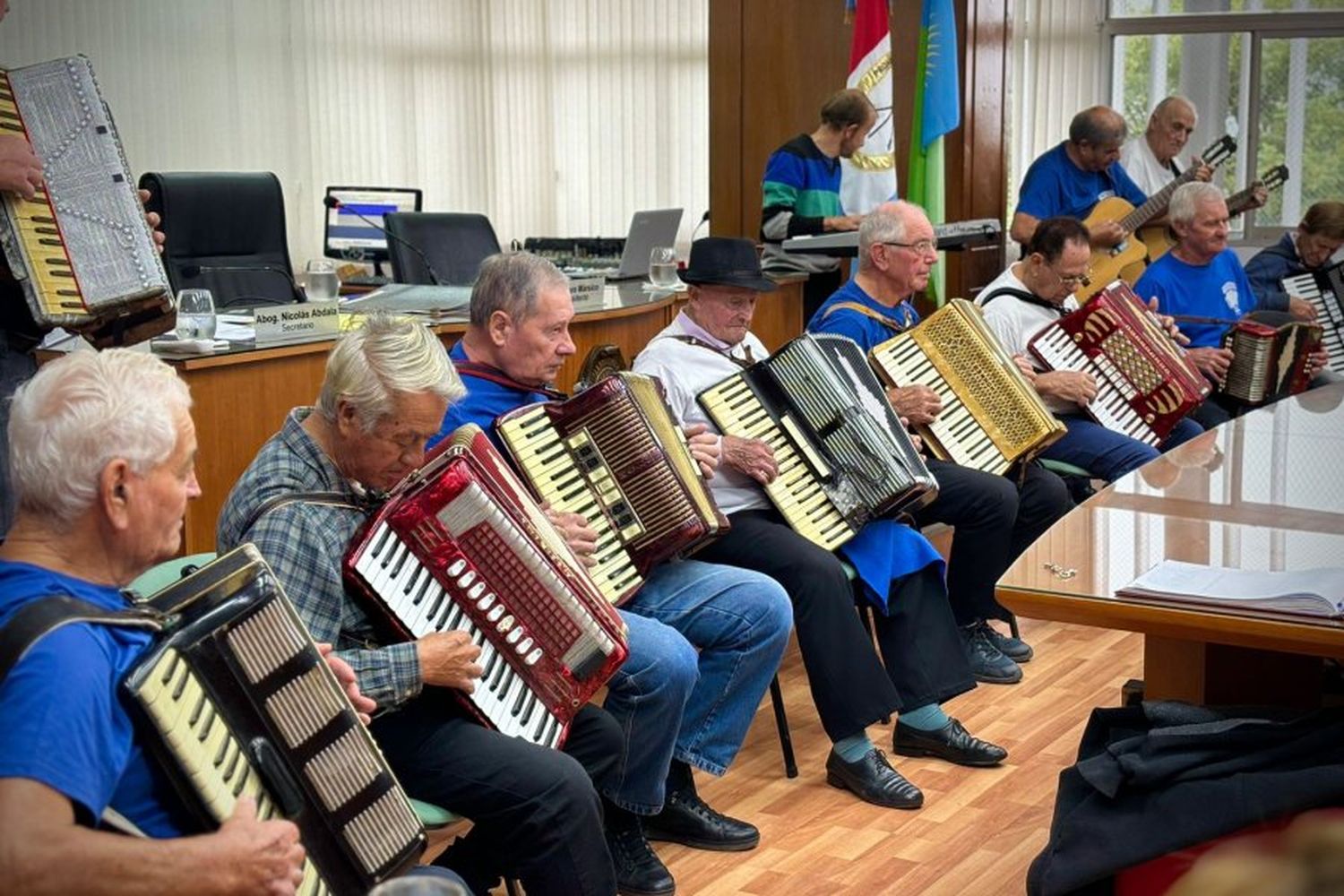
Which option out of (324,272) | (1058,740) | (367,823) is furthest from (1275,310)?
(367,823)

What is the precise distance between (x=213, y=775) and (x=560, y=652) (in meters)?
0.85

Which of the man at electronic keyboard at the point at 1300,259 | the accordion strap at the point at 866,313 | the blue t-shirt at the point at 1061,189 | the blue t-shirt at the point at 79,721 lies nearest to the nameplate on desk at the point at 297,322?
the accordion strap at the point at 866,313

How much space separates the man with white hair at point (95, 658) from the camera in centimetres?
142

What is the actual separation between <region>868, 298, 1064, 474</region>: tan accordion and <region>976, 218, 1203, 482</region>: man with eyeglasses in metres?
0.29

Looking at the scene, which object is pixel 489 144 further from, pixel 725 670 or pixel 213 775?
pixel 213 775

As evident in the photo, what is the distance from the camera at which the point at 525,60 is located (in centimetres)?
915

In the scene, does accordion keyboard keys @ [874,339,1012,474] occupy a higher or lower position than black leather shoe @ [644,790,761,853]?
higher

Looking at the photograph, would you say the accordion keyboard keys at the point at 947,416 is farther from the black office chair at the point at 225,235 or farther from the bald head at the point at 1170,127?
the bald head at the point at 1170,127

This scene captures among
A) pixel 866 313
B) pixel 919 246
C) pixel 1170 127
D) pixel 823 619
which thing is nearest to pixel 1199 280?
pixel 1170 127

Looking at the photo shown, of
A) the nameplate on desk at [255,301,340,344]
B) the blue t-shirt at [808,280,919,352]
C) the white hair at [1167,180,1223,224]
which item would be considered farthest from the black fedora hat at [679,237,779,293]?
the white hair at [1167,180,1223,224]

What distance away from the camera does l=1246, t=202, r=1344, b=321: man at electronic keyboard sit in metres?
5.84

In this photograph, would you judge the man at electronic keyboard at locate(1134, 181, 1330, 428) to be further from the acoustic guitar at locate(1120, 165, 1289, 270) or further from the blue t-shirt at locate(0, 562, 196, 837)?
the blue t-shirt at locate(0, 562, 196, 837)

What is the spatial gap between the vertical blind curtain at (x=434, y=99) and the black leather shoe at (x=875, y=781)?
5.20 meters

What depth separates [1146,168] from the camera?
22.3 feet
